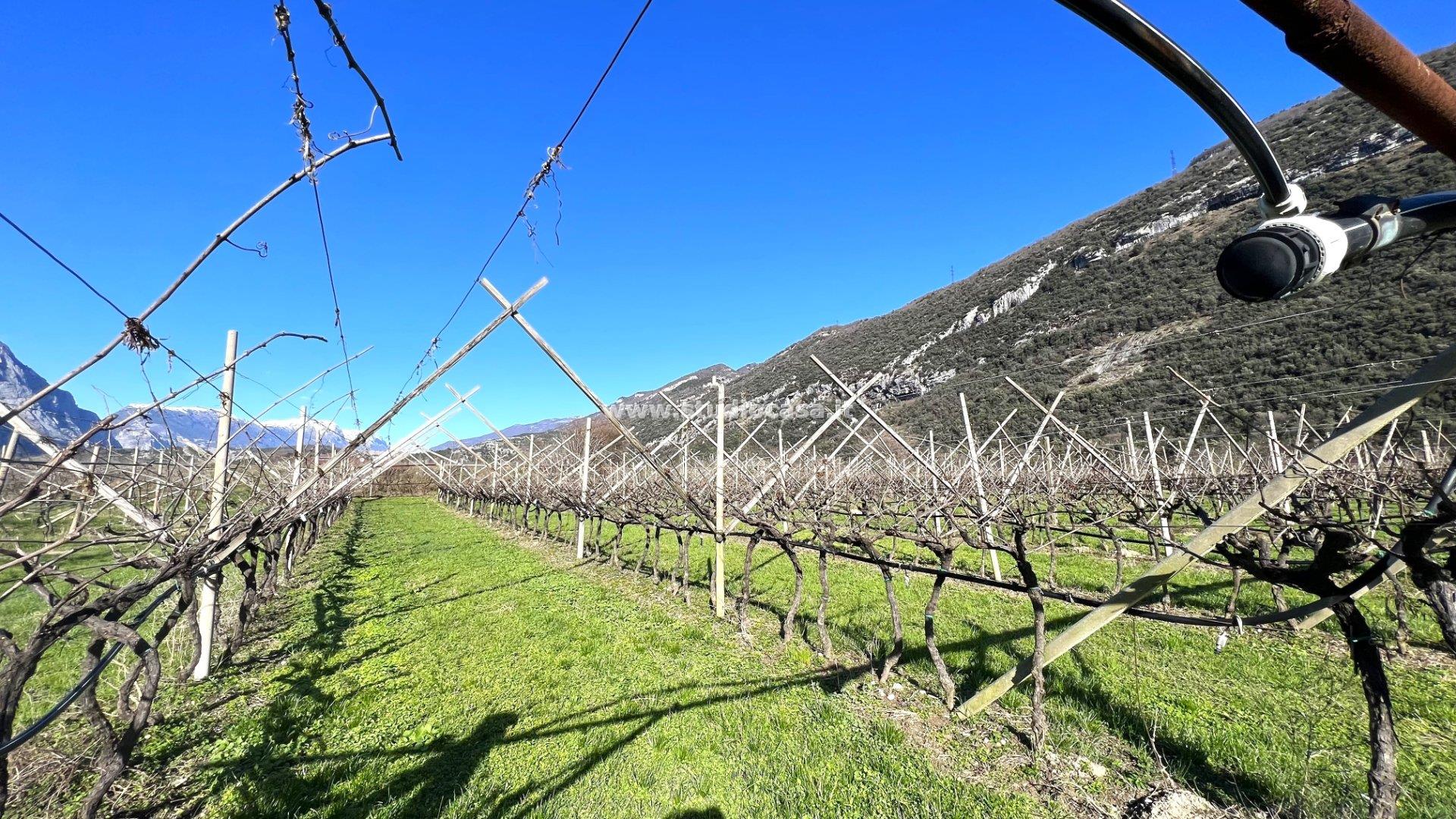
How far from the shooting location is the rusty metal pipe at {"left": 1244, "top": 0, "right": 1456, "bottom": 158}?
0.42 meters

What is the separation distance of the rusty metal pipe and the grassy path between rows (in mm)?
4086

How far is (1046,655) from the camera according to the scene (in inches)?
144

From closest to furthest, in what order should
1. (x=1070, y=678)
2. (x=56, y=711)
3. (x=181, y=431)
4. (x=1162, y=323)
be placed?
(x=56, y=711) → (x=181, y=431) → (x=1070, y=678) → (x=1162, y=323)

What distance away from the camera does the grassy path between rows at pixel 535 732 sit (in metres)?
3.60

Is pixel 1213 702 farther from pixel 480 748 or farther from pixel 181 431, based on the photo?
pixel 181 431

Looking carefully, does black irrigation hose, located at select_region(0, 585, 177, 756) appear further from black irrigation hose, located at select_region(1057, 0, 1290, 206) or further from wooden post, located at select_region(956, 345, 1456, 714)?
wooden post, located at select_region(956, 345, 1456, 714)

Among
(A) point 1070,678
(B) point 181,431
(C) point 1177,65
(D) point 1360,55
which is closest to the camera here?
(D) point 1360,55

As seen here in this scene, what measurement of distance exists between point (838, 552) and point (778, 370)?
5028cm

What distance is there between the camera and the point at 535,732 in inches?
177

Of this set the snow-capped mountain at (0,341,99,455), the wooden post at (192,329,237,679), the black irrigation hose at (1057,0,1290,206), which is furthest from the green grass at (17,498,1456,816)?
the black irrigation hose at (1057,0,1290,206)

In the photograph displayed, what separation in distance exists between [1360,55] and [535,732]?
547cm

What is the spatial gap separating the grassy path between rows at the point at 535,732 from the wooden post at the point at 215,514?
355 mm

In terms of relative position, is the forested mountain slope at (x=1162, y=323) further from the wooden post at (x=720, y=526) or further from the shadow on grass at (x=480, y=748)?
the wooden post at (x=720, y=526)

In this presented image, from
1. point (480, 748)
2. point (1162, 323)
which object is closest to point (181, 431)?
point (480, 748)
